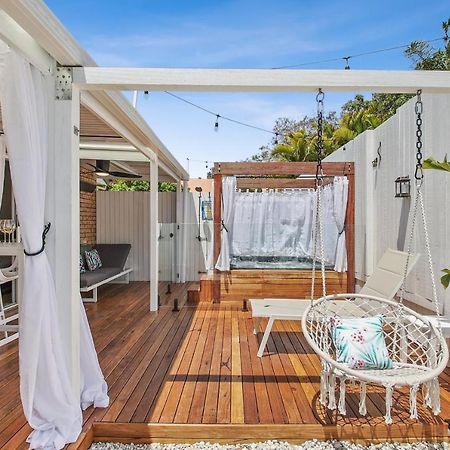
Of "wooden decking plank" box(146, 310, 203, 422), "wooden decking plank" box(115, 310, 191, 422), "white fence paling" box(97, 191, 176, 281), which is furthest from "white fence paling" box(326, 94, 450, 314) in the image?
"white fence paling" box(97, 191, 176, 281)

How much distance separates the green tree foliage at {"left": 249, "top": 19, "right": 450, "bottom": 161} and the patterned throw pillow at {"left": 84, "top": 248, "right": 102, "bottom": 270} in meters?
9.92

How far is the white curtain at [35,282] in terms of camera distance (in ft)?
7.13

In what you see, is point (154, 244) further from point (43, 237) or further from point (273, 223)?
point (43, 237)

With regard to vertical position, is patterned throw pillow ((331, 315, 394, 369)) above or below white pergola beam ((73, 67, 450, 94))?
below

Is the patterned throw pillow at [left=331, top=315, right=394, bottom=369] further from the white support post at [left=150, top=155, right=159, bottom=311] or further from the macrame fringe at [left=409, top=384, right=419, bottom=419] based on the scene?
the white support post at [left=150, top=155, right=159, bottom=311]

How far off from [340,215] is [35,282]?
498cm

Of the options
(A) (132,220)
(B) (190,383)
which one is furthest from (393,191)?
(A) (132,220)

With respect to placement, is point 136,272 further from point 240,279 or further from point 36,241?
point 36,241

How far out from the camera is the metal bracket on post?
244 cm

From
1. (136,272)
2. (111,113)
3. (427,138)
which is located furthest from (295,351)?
(136,272)

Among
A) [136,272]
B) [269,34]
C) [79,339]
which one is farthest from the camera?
[269,34]

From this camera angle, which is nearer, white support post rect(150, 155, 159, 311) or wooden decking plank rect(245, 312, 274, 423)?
wooden decking plank rect(245, 312, 274, 423)

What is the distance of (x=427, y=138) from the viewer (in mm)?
4105

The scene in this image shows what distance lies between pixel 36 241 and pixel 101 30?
26.2ft
